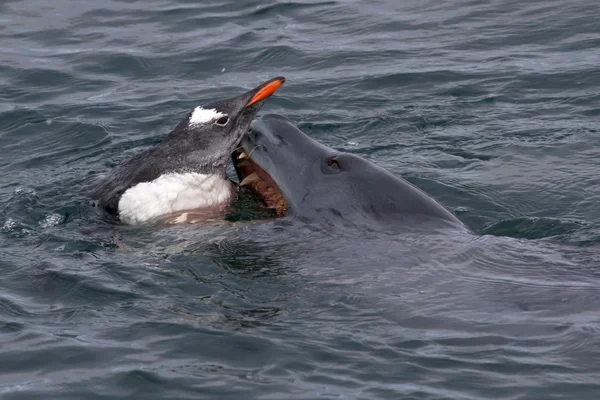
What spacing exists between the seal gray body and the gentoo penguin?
664mm

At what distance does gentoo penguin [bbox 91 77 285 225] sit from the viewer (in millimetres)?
8438

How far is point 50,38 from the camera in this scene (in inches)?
599

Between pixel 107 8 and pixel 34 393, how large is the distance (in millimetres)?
11008

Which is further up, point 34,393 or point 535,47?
point 535,47

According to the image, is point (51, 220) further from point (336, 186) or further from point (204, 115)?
point (336, 186)

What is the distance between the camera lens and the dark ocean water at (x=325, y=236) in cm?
613

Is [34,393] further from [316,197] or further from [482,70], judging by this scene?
[482,70]

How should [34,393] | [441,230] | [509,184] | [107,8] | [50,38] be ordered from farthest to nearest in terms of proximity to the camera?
[107,8] → [50,38] → [509,184] → [441,230] → [34,393]

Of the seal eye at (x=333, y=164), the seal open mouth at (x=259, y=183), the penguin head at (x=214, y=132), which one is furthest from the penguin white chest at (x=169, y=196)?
the seal eye at (x=333, y=164)

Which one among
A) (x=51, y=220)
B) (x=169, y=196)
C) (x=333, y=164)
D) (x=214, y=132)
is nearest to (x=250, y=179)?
(x=214, y=132)

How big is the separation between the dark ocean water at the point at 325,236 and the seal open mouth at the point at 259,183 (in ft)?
1.19

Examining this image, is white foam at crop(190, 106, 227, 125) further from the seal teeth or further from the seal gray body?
the seal gray body

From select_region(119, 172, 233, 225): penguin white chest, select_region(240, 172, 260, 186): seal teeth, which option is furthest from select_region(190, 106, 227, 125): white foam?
select_region(240, 172, 260, 186): seal teeth

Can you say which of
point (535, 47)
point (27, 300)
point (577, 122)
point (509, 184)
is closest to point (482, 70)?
point (535, 47)
